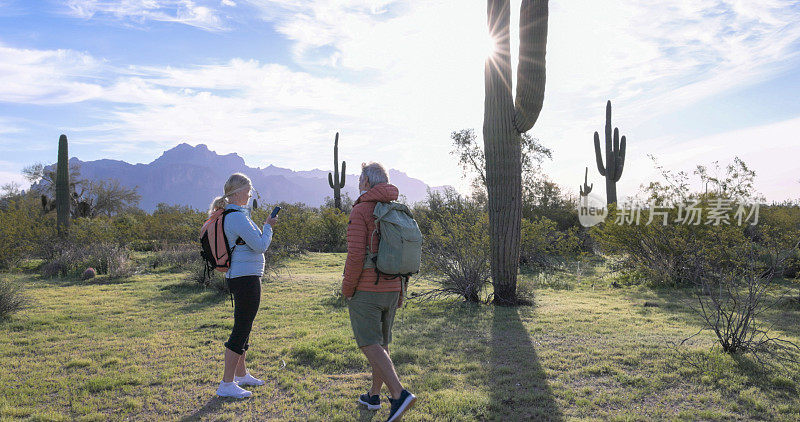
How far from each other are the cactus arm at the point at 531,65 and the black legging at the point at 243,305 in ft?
16.4

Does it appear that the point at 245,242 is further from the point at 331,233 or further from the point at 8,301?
the point at 331,233

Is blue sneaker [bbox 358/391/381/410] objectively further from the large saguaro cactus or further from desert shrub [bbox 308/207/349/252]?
desert shrub [bbox 308/207/349/252]

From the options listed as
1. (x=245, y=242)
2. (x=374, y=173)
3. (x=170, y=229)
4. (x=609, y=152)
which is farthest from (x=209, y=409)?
(x=609, y=152)

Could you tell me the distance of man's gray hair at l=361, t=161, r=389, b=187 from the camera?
3.10 meters

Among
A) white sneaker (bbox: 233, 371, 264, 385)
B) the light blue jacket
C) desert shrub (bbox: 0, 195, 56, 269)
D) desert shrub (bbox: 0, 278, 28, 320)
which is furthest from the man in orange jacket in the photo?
desert shrub (bbox: 0, 195, 56, 269)

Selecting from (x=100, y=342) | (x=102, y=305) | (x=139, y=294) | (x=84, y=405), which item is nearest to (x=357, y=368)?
(x=84, y=405)

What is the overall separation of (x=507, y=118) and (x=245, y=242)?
4956 millimetres

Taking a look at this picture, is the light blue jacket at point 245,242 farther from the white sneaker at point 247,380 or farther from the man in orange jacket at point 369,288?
the white sneaker at point 247,380

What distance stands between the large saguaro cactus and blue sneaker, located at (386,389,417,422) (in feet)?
15.5

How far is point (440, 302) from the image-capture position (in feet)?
25.5

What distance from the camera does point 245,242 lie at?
3389 millimetres

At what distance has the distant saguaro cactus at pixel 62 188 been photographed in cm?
1528

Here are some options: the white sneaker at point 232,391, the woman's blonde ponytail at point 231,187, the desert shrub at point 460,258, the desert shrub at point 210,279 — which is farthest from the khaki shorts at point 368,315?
the desert shrub at point 210,279

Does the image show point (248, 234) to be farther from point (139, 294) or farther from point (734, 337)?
point (139, 294)
